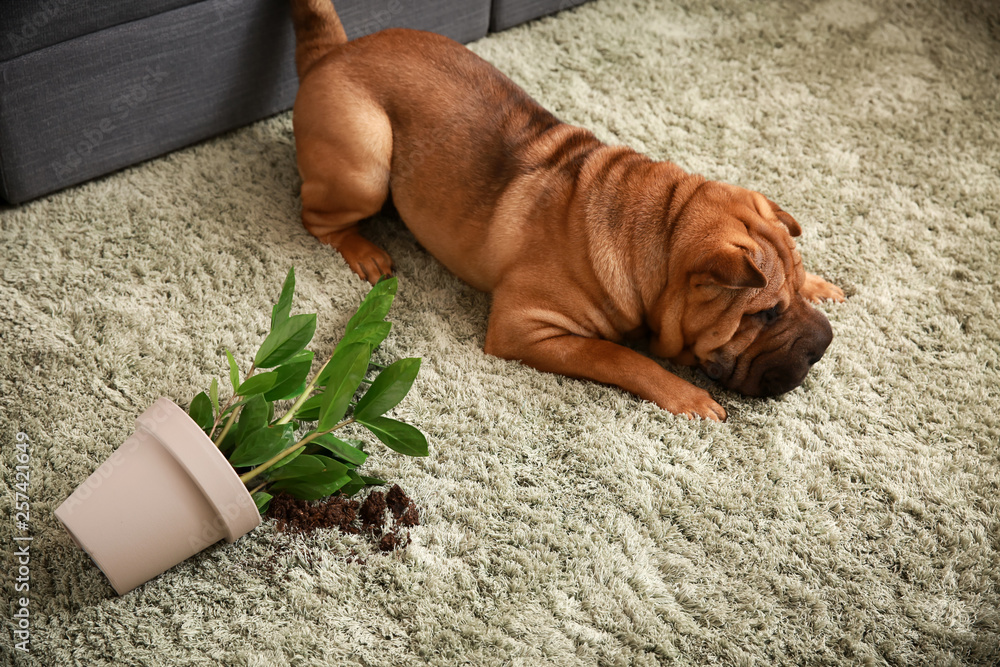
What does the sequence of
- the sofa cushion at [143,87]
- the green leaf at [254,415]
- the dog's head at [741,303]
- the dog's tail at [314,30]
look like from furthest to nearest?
the dog's tail at [314,30] → the sofa cushion at [143,87] → the dog's head at [741,303] → the green leaf at [254,415]

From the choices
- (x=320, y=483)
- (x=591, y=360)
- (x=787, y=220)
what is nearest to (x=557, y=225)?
(x=591, y=360)

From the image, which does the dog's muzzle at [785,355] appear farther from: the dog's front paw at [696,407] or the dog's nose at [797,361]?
the dog's front paw at [696,407]

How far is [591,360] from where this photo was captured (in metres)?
2.22

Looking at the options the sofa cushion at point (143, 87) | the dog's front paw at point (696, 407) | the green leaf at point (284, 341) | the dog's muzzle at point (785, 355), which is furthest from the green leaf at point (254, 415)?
the sofa cushion at point (143, 87)

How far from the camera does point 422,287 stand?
8.29 feet

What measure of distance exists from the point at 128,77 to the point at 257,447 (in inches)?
62.5

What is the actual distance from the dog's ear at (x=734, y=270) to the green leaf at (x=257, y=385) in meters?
1.08

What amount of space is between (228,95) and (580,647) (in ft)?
7.41

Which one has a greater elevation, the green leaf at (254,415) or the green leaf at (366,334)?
the green leaf at (366,334)

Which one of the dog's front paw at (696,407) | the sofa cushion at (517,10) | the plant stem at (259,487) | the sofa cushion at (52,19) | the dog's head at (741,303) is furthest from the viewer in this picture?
the sofa cushion at (517,10)

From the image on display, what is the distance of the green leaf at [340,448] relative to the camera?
185cm

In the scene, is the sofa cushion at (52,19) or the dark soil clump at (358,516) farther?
the sofa cushion at (52,19)

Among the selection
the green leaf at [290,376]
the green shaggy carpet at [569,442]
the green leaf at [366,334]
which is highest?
the green leaf at [366,334]

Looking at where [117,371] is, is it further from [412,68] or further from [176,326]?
[412,68]
